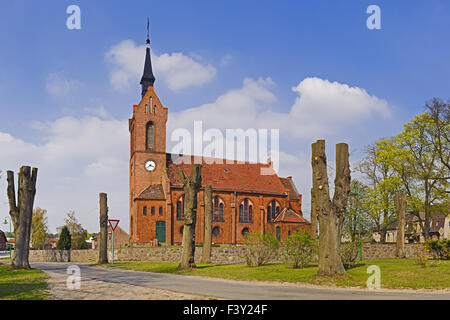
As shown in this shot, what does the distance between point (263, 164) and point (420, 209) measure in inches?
1123

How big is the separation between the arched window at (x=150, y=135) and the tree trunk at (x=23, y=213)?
104ft

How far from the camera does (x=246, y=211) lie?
5969cm

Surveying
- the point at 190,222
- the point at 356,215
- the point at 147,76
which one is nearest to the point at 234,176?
the point at 147,76

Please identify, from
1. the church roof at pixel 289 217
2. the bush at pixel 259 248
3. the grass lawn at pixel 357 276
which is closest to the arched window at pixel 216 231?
the church roof at pixel 289 217

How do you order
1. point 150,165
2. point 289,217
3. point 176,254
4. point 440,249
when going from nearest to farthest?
point 440,249 → point 176,254 → point 150,165 → point 289,217

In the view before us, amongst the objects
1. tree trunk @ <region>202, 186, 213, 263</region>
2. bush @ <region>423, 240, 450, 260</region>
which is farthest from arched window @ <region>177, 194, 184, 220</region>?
bush @ <region>423, 240, 450, 260</region>

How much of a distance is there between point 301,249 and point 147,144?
3916 centimetres

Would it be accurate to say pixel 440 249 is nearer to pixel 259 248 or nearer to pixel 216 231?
pixel 259 248

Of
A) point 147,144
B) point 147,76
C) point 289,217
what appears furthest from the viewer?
point 147,76

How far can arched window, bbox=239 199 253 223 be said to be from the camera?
59.1 metres

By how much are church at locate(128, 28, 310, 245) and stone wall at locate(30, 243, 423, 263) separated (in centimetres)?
1413

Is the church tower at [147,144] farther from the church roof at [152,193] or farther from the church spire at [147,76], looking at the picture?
the church spire at [147,76]

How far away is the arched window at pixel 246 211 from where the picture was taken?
194ft

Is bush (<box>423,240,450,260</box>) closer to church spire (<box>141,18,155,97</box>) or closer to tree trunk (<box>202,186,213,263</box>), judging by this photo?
tree trunk (<box>202,186,213,263</box>)
